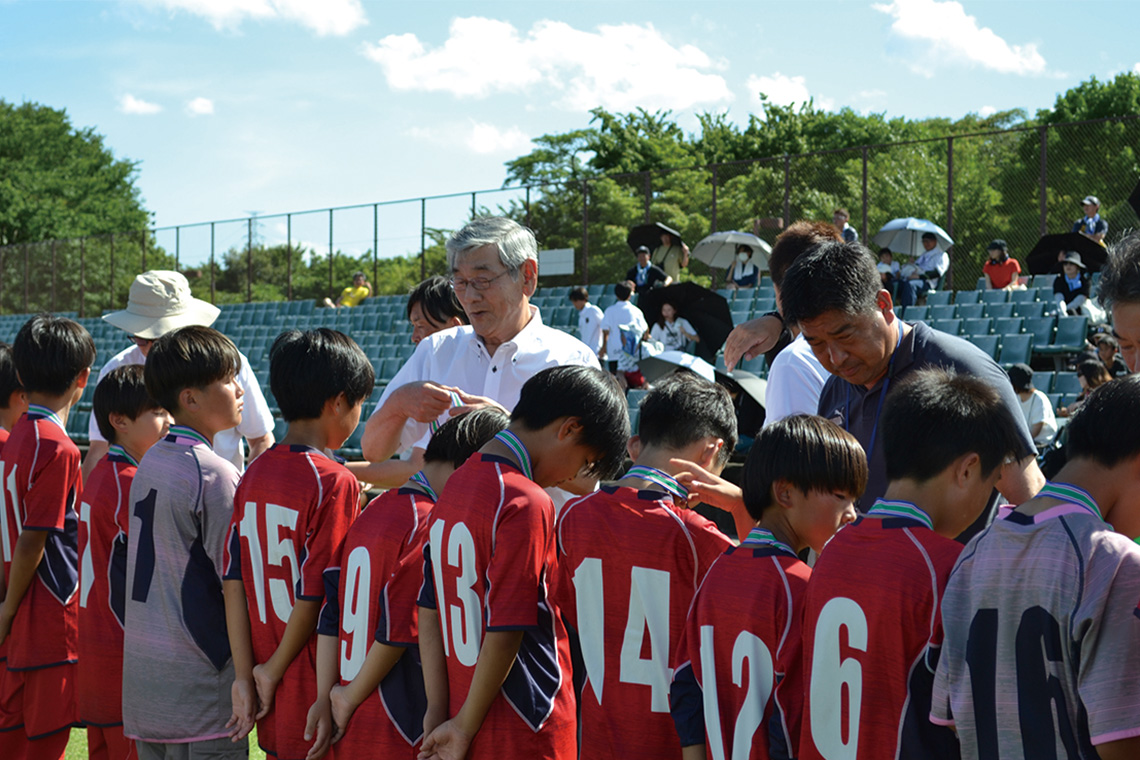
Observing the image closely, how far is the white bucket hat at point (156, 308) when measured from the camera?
4340mm

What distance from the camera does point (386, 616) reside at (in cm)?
230

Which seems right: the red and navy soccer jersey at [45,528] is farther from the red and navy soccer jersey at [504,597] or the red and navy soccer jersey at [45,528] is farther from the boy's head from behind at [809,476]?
the boy's head from behind at [809,476]

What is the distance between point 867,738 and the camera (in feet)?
5.57

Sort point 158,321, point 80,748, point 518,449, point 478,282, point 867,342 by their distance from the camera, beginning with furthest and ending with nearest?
point 158,321, point 80,748, point 478,282, point 867,342, point 518,449

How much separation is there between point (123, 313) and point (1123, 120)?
1328 cm

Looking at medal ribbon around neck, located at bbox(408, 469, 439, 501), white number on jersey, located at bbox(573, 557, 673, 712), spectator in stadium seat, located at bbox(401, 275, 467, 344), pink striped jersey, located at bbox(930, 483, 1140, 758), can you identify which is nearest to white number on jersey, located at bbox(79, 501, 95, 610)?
medal ribbon around neck, located at bbox(408, 469, 439, 501)

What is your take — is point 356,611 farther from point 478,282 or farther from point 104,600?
point 104,600

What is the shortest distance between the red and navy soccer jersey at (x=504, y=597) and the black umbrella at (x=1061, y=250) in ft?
34.6

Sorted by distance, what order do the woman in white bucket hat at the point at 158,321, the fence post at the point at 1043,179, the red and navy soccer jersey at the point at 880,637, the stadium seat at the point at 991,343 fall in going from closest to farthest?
the red and navy soccer jersey at the point at 880,637 → the woman in white bucket hat at the point at 158,321 → the stadium seat at the point at 991,343 → the fence post at the point at 1043,179

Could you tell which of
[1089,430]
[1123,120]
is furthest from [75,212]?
[1089,430]

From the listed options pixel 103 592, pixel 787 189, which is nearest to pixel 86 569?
pixel 103 592

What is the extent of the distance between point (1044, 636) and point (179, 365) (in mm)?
2447

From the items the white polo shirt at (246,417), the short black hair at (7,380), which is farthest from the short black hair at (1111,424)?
the short black hair at (7,380)

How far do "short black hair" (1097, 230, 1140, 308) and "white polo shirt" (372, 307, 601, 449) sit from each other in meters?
1.29
